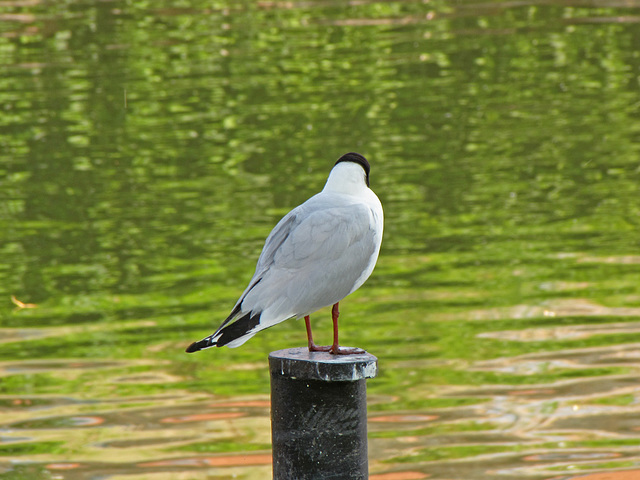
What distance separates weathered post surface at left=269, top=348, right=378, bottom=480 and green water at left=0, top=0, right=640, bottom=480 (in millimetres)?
2276

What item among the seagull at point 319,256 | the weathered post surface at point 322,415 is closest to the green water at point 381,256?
the seagull at point 319,256

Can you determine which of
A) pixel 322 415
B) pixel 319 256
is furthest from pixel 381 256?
pixel 322 415

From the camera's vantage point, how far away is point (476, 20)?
24.2 meters

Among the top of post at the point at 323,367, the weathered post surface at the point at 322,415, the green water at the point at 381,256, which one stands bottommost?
the green water at the point at 381,256

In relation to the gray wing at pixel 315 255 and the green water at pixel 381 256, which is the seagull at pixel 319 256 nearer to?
the gray wing at pixel 315 255

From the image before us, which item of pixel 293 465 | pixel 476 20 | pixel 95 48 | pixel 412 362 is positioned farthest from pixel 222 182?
pixel 476 20

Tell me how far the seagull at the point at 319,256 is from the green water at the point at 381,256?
211 centimetres

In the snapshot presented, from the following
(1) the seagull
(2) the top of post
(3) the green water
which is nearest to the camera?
(2) the top of post

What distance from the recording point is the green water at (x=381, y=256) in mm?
6789

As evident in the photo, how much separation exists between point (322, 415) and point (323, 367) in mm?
186

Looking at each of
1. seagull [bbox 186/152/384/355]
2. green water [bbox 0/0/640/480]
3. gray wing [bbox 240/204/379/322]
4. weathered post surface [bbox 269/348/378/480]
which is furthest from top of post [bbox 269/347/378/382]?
green water [bbox 0/0/640/480]

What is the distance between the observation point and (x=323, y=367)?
154 inches

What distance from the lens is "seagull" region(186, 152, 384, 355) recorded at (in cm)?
428

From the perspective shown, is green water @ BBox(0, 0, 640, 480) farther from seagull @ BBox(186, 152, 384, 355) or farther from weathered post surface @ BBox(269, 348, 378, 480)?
weathered post surface @ BBox(269, 348, 378, 480)
